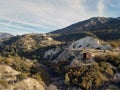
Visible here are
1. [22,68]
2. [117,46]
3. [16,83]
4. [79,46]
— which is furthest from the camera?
[79,46]

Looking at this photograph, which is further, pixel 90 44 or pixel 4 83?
pixel 90 44

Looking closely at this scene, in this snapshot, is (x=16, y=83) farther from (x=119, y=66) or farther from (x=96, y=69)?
(x=119, y=66)

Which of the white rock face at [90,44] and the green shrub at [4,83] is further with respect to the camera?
the white rock face at [90,44]

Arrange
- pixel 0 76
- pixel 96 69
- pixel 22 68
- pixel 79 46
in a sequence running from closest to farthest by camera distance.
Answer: pixel 0 76, pixel 96 69, pixel 22 68, pixel 79 46

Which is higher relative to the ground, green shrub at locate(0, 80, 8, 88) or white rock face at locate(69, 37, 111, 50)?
white rock face at locate(69, 37, 111, 50)

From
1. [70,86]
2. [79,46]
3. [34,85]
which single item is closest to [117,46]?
[79,46]

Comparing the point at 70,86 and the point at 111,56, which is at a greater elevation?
the point at 111,56

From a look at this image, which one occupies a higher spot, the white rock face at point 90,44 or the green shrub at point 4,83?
the white rock face at point 90,44

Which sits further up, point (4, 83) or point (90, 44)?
point (90, 44)

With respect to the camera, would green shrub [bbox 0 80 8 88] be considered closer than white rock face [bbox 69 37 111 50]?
Yes

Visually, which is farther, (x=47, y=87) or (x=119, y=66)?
(x=119, y=66)

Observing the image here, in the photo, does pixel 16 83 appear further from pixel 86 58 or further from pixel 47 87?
pixel 86 58
